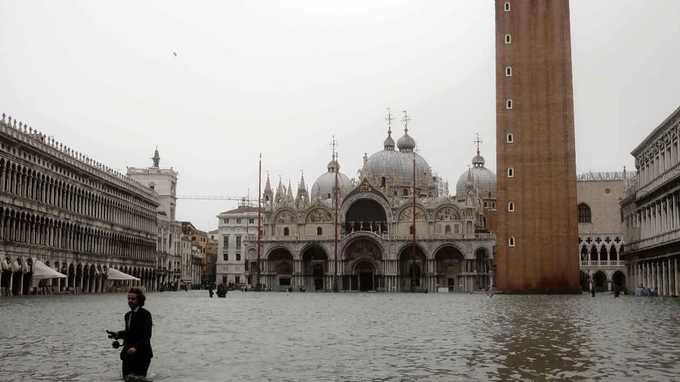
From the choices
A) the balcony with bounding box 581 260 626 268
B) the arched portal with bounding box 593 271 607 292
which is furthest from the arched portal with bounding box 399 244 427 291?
the arched portal with bounding box 593 271 607 292

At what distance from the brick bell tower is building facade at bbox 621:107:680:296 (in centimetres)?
487

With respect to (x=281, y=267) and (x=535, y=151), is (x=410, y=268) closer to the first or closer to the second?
(x=281, y=267)

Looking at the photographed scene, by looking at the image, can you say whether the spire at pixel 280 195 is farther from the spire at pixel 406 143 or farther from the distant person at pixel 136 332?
the distant person at pixel 136 332

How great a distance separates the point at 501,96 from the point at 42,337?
169 ft

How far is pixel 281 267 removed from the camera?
97.9 m

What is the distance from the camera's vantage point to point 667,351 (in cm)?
1459

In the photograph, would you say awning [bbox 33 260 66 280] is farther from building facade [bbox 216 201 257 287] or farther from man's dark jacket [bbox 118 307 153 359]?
Answer: building facade [bbox 216 201 257 287]

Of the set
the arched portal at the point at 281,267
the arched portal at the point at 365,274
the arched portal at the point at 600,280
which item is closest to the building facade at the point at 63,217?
the arched portal at the point at 281,267

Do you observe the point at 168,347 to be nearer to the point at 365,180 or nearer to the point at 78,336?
the point at 78,336

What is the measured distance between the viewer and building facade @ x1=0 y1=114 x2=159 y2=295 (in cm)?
5012

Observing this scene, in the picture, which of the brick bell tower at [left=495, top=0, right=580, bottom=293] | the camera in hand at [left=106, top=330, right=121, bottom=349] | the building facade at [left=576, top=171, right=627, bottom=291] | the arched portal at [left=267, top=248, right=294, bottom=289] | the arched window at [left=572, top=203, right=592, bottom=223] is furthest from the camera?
the arched portal at [left=267, top=248, right=294, bottom=289]

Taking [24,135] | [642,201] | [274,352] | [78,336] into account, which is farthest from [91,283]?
[274,352]

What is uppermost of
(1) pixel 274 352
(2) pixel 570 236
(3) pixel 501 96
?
(3) pixel 501 96

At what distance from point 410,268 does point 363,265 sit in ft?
18.4
